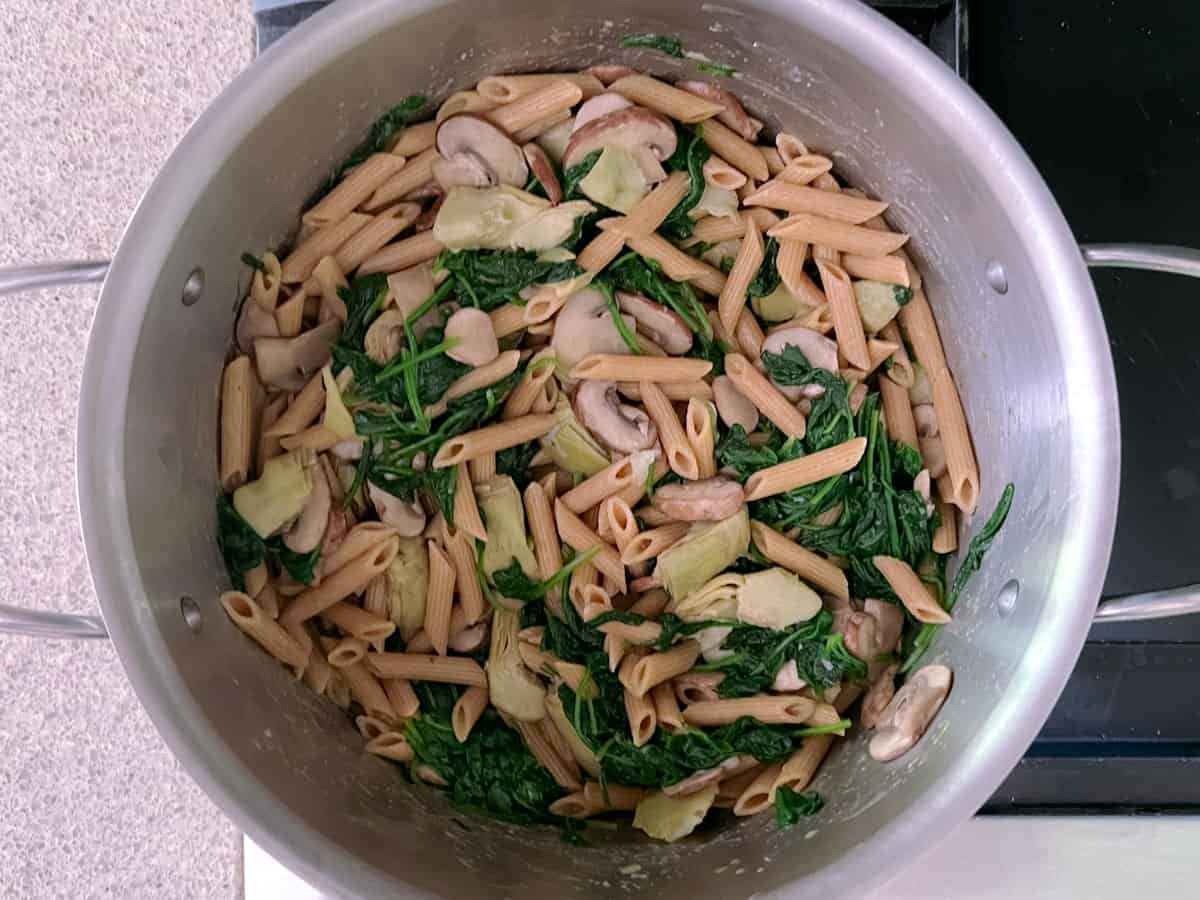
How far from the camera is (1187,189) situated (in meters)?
1.09

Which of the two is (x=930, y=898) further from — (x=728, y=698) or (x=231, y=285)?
(x=231, y=285)

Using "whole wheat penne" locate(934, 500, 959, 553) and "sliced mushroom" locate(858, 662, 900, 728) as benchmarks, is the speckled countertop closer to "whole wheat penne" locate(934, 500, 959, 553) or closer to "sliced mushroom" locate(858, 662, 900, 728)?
"sliced mushroom" locate(858, 662, 900, 728)

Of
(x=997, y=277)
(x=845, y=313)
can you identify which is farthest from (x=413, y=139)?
(x=997, y=277)

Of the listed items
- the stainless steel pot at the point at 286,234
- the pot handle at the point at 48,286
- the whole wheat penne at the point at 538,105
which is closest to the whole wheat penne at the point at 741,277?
the stainless steel pot at the point at 286,234

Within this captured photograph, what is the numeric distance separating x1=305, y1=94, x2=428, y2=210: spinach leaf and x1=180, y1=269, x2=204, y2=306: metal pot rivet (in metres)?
0.15

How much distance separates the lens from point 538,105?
3.32 ft

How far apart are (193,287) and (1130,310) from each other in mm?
914

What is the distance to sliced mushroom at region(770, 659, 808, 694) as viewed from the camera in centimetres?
108

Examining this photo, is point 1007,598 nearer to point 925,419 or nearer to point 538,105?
point 925,419

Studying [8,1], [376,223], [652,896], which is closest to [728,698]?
[652,896]

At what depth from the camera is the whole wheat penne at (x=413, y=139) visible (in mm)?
1013

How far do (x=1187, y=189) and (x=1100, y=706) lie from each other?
55 centimetres

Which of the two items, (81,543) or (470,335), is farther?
(81,543)

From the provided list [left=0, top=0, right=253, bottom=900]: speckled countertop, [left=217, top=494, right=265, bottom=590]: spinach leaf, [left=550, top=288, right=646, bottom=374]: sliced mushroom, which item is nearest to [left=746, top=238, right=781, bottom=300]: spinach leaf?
A: [left=550, top=288, right=646, bottom=374]: sliced mushroom
